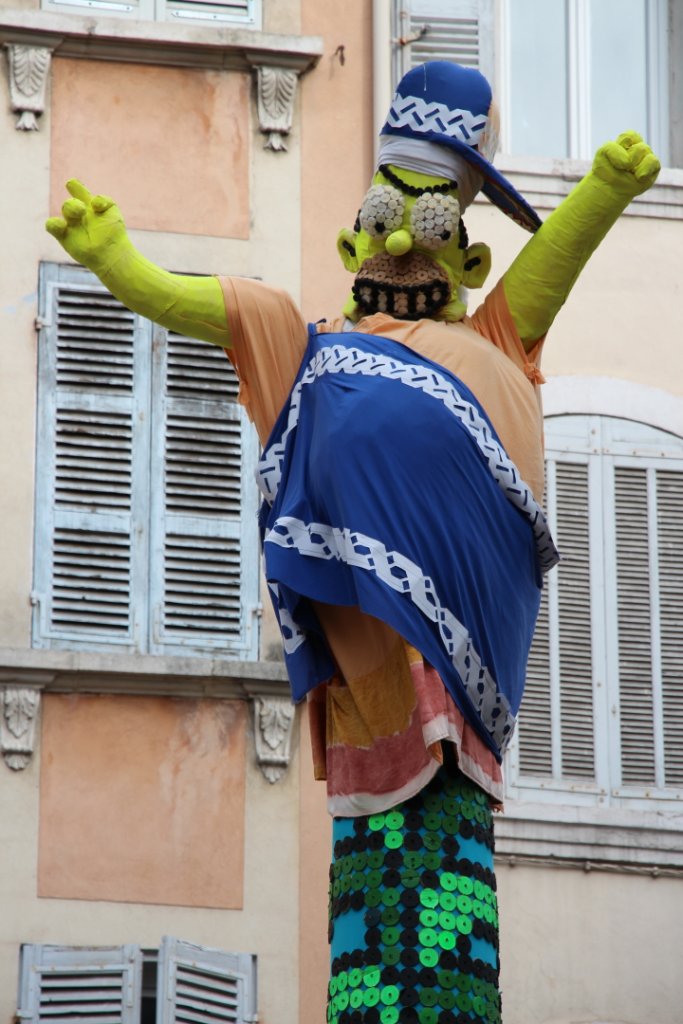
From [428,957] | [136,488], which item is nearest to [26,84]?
[136,488]

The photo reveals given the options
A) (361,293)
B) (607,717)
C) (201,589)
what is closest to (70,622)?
(201,589)

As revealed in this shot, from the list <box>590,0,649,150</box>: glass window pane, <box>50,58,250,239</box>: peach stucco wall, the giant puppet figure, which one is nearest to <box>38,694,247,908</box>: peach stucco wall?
<box>50,58,250,239</box>: peach stucco wall

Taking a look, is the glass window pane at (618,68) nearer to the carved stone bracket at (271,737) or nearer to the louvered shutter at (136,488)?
the louvered shutter at (136,488)

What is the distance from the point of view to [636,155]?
9945 millimetres

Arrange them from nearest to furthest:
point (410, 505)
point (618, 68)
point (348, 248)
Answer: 1. point (410, 505)
2. point (348, 248)
3. point (618, 68)

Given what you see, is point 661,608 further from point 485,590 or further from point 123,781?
point 485,590

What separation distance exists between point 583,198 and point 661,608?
3.69m

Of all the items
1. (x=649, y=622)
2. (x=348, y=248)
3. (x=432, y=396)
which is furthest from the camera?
(x=649, y=622)

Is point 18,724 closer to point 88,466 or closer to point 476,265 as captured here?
point 88,466

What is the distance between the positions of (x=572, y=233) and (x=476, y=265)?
1.31ft

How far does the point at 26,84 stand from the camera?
527 inches

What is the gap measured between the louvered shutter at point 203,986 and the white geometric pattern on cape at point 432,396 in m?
2.91

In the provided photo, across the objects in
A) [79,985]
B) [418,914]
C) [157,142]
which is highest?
[157,142]

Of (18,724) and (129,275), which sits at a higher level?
(129,275)
